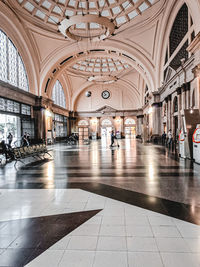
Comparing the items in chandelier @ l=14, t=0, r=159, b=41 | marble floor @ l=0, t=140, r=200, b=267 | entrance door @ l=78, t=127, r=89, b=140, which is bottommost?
marble floor @ l=0, t=140, r=200, b=267

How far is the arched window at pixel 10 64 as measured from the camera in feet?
45.5

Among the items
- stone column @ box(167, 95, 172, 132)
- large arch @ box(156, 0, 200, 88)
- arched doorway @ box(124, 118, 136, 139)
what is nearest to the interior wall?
arched doorway @ box(124, 118, 136, 139)

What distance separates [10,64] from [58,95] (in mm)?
12775

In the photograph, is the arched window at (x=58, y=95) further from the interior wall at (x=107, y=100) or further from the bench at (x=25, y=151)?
the bench at (x=25, y=151)

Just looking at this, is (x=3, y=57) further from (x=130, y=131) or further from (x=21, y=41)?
(x=130, y=131)

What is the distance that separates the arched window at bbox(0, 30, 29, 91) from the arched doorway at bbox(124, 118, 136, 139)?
21.2 meters

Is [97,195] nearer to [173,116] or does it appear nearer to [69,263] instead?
[69,263]

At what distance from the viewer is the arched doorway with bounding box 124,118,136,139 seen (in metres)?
33.8

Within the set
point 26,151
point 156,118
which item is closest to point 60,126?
point 156,118

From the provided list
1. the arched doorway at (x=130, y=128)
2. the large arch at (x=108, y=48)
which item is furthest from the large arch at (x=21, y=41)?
the arched doorway at (x=130, y=128)

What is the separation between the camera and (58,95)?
27609 millimetres

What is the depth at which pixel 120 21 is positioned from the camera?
651 inches

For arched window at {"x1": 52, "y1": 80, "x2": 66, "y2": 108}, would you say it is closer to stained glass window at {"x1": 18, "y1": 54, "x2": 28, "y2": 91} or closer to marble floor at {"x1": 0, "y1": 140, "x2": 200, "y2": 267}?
stained glass window at {"x1": 18, "y1": 54, "x2": 28, "y2": 91}

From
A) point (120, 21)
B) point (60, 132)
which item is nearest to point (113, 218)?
point (120, 21)
